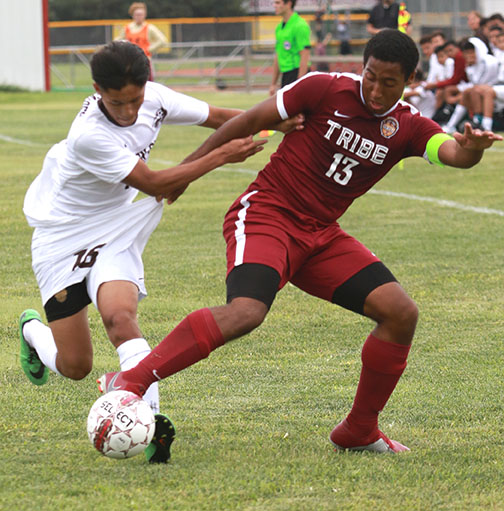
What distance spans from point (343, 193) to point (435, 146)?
1.41 ft

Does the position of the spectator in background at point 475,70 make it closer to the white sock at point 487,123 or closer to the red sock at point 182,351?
the white sock at point 487,123

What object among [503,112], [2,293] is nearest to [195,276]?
[2,293]

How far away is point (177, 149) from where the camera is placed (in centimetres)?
1563

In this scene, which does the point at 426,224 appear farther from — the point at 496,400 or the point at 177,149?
the point at 177,149

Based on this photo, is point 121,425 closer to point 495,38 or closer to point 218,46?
point 495,38

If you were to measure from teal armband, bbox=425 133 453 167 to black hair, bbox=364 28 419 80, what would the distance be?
0.29 m

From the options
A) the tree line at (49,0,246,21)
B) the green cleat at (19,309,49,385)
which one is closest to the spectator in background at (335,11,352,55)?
the tree line at (49,0,246,21)

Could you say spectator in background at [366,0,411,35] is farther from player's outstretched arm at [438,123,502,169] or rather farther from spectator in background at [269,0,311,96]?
player's outstretched arm at [438,123,502,169]

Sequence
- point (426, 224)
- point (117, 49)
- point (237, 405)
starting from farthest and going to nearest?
point (426, 224), point (237, 405), point (117, 49)

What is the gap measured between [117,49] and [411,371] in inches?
94.8

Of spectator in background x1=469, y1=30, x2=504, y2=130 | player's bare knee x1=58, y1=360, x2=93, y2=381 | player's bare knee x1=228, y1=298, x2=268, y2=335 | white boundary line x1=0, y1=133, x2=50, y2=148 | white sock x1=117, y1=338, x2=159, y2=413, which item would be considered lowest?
white boundary line x1=0, y1=133, x2=50, y2=148

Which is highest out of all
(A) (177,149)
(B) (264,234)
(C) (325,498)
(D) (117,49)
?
(D) (117,49)

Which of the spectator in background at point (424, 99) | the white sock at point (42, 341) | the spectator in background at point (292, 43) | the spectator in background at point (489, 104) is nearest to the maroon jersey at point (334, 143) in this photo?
the white sock at point (42, 341)

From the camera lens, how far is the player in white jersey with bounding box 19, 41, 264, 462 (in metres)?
3.94
